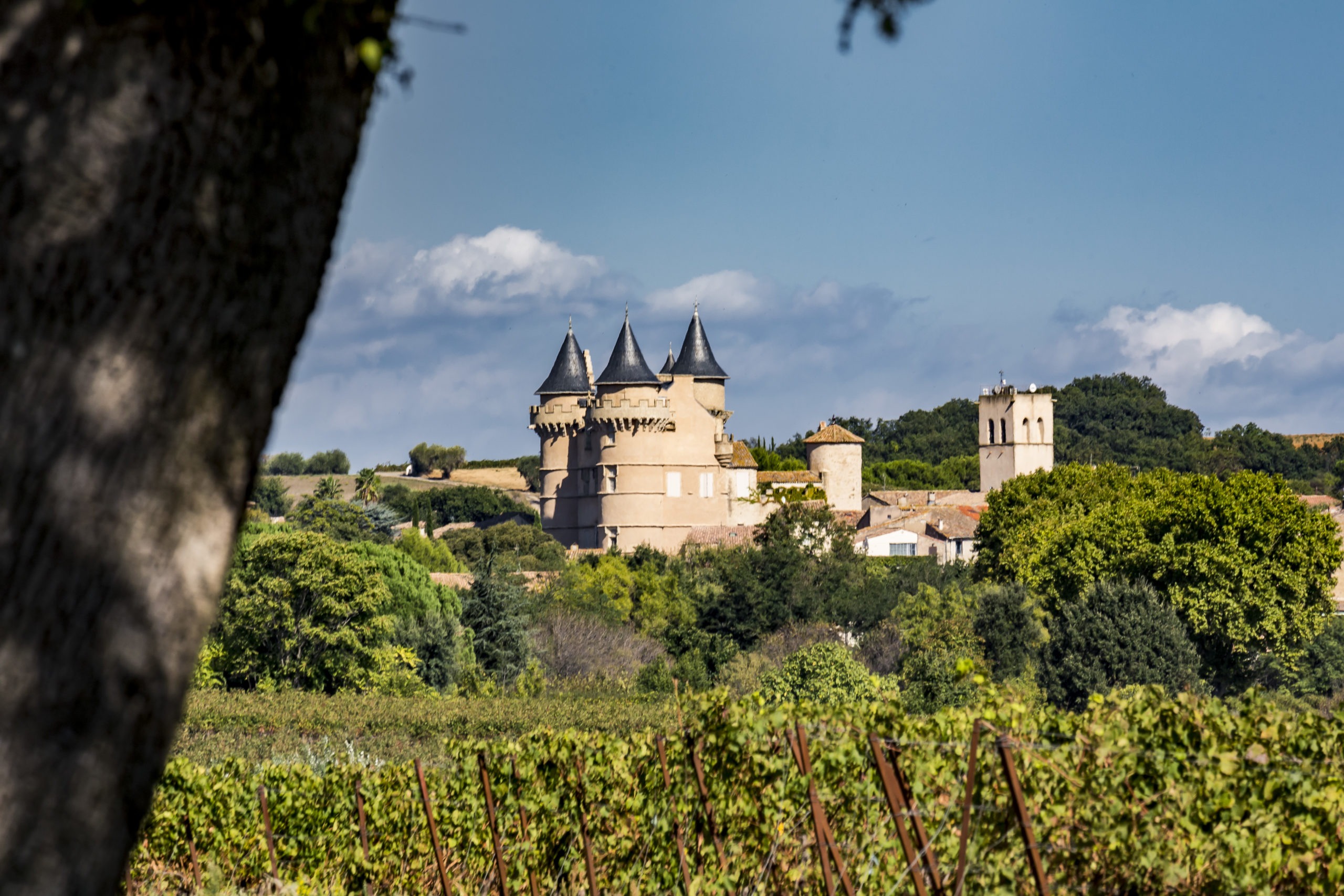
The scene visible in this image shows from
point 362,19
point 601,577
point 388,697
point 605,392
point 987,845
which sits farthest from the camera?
point 605,392

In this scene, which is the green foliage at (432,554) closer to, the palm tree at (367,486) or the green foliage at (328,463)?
the palm tree at (367,486)

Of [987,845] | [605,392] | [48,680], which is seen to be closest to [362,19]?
[48,680]

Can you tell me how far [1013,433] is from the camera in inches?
3250

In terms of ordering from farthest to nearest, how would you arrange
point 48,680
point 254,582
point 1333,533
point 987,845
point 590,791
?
point 1333,533 < point 254,582 < point 590,791 < point 987,845 < point 48,680

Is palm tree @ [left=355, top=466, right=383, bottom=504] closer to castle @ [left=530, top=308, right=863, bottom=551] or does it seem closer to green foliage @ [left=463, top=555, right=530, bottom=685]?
castle @ [left=530, top=308, right=863, bottom=551]

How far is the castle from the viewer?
2185 inches

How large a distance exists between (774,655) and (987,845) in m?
35.5

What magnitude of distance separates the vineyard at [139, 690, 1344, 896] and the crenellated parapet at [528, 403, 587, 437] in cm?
4907

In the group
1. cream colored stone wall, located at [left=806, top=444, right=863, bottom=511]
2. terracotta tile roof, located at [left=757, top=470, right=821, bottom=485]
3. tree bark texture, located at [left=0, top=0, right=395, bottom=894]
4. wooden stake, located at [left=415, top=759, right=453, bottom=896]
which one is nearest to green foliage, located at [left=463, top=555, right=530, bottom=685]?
wooden stake, located at [left=415, top=759, right=453, bottom=896]

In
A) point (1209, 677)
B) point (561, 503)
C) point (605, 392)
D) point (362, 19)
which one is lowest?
point (1209, 677)

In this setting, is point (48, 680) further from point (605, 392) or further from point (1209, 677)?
point (605, 392)

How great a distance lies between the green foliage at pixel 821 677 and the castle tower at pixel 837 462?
120ft

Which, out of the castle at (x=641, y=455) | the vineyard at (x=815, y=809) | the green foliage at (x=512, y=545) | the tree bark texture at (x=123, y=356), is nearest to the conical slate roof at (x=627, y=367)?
the castle at (x=641, y=455)

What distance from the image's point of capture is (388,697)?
25781 millimetres
